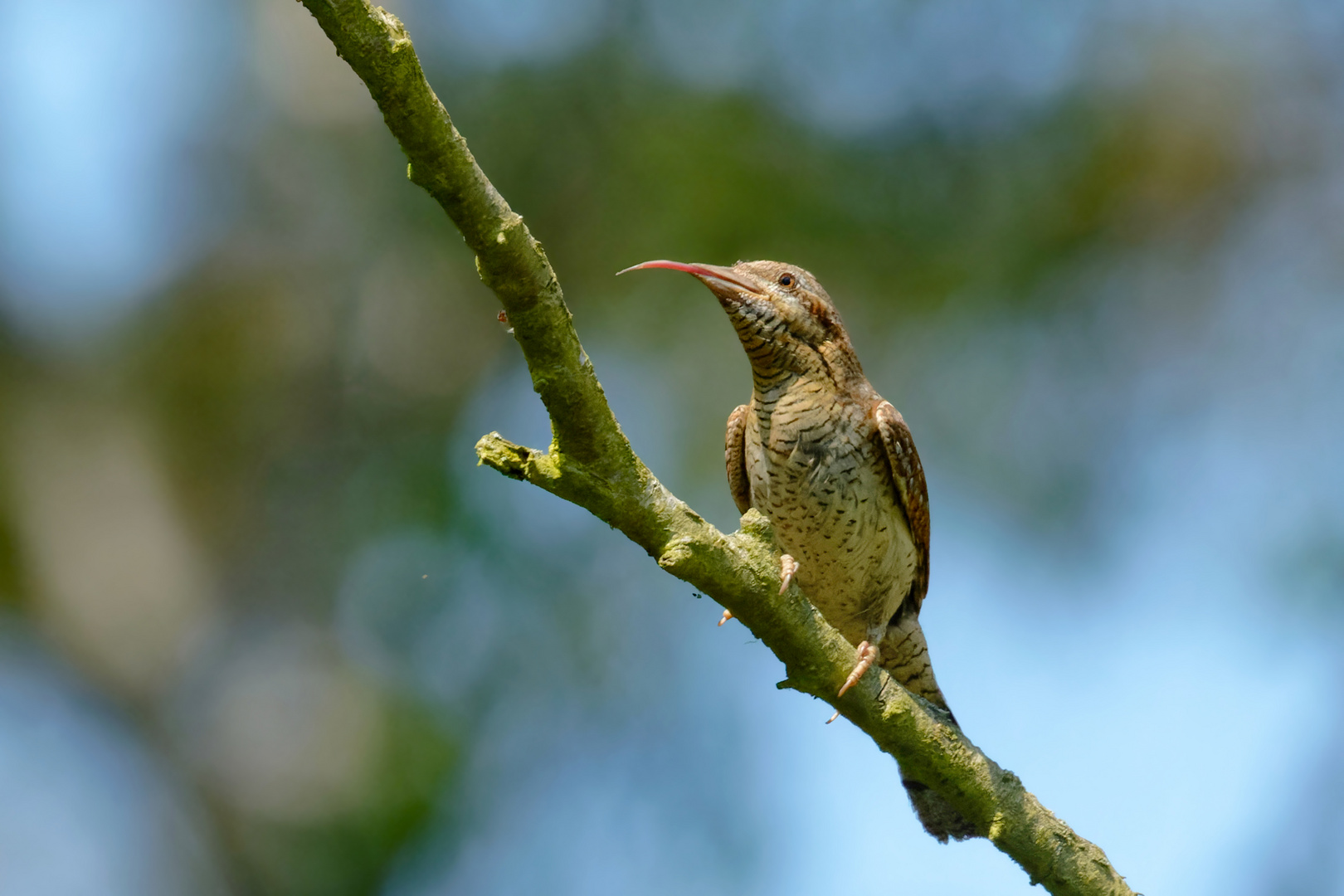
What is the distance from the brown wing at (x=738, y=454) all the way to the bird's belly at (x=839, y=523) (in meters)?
0.19

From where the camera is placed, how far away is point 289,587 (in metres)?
8.06

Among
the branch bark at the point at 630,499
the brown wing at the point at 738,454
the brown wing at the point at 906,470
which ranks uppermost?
the brown wing at the point at 906,470

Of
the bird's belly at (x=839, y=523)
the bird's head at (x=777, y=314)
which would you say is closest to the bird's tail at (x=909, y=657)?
the bird's belly at (x=839, y=523)

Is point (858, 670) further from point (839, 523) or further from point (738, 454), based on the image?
point (738, 454)

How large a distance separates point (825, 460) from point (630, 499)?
1.24 m

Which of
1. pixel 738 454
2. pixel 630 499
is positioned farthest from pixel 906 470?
pixel 630 499

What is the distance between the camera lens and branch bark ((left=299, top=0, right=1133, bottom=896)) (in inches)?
66.0

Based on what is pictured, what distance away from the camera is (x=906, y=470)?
3449 mm

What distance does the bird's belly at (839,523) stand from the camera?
3.27 metres

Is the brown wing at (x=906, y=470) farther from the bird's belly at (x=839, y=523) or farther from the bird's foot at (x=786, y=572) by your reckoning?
the bird's foot at (x=786, y=572)

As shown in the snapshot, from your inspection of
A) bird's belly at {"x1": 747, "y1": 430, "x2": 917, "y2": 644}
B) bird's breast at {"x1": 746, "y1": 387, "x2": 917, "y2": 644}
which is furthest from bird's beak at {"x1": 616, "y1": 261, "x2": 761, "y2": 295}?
bird's belly at {"x1": 747, "y1": 430, "x2": 917, "y2": 644}

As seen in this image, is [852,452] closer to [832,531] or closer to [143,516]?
[832,531]

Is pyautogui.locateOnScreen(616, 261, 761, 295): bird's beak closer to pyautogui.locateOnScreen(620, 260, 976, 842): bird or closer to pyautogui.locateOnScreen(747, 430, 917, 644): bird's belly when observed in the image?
pyautogui.locateOnScreen(620, 260, 976, 842): bird

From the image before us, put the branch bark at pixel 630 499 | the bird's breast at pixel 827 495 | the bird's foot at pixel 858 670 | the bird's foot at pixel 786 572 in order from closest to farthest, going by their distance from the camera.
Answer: the branch bark at pixel 630 499, the bird's foot at pixel 786 572, the bird's foot at pixel 858 670, the bird's breast at pixel 827 495
